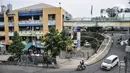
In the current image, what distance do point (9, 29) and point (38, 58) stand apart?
31.2 feet

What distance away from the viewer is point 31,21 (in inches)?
872

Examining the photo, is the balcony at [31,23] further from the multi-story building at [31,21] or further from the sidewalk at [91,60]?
the sidewalk at [91,60]

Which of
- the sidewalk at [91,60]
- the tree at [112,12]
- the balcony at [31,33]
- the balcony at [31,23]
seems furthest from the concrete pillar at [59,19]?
the tree at [112,12]

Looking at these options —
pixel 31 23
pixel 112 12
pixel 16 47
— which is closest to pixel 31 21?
pixel 31 23

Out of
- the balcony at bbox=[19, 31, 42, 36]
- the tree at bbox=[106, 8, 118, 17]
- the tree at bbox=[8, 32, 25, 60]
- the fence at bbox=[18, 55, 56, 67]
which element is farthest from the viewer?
the tree at bbox=[106, 8, 118, 17]

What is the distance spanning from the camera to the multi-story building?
21.2 meters

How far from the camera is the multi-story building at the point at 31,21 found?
2117cm

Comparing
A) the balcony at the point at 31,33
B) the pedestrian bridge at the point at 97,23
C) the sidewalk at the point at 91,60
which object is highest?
the pedestrian bridge at the point at 97,23

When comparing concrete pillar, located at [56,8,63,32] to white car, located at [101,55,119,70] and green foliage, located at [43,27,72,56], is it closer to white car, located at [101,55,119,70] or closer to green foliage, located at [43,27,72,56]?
green foliage, located at [43,27,72,56]

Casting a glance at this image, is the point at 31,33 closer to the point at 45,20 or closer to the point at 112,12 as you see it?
the point at 45,20

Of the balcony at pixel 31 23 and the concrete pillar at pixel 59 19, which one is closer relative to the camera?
the concrete pillar at pixel 59 19

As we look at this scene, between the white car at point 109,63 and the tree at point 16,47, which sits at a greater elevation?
the tree at point 16,47

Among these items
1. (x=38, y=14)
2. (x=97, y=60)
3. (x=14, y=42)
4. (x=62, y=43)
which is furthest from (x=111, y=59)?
(x=38, y=14)

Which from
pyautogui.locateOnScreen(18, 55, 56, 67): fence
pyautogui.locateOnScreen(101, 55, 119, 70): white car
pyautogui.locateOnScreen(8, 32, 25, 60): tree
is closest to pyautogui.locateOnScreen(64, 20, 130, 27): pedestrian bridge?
pyautogui.locateOnScreen(101, 55, 119, 70): white car
